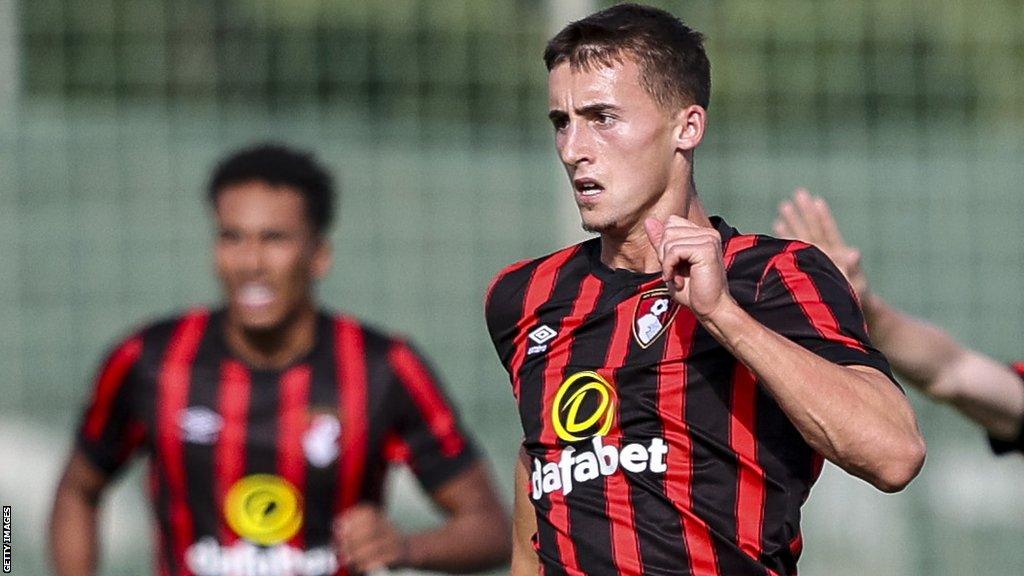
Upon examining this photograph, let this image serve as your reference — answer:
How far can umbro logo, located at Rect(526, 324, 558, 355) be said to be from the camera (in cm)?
399

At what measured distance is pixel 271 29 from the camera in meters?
7.77

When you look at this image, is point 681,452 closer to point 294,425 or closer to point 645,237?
point 645,237

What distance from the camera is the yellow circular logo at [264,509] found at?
571cm

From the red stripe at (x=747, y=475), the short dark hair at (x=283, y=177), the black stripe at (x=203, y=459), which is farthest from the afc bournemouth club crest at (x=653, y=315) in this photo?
the short dark hair at (x=283, y=177)

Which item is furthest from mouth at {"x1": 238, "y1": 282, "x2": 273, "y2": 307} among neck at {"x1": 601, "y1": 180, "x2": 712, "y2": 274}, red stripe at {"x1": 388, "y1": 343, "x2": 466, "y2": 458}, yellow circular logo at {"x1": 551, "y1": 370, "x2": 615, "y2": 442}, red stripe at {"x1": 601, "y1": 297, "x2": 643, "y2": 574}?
red stripe at {"x1": 601, "y1": 297, "x2": 643, "y2": 574}

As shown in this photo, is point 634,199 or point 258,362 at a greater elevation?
point 634,199

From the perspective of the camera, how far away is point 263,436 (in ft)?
19.3

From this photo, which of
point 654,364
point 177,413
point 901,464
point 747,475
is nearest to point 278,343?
point 177,413

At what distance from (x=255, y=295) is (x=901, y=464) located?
9.79 ft

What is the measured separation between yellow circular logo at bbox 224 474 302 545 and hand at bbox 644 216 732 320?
262cm

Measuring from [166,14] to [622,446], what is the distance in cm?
452

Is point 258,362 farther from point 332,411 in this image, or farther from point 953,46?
point 953,46

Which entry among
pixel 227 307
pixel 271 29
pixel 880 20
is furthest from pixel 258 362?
pixel 880 20

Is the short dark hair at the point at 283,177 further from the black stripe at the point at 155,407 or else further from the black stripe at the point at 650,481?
the black stripe at the point at 650,481
